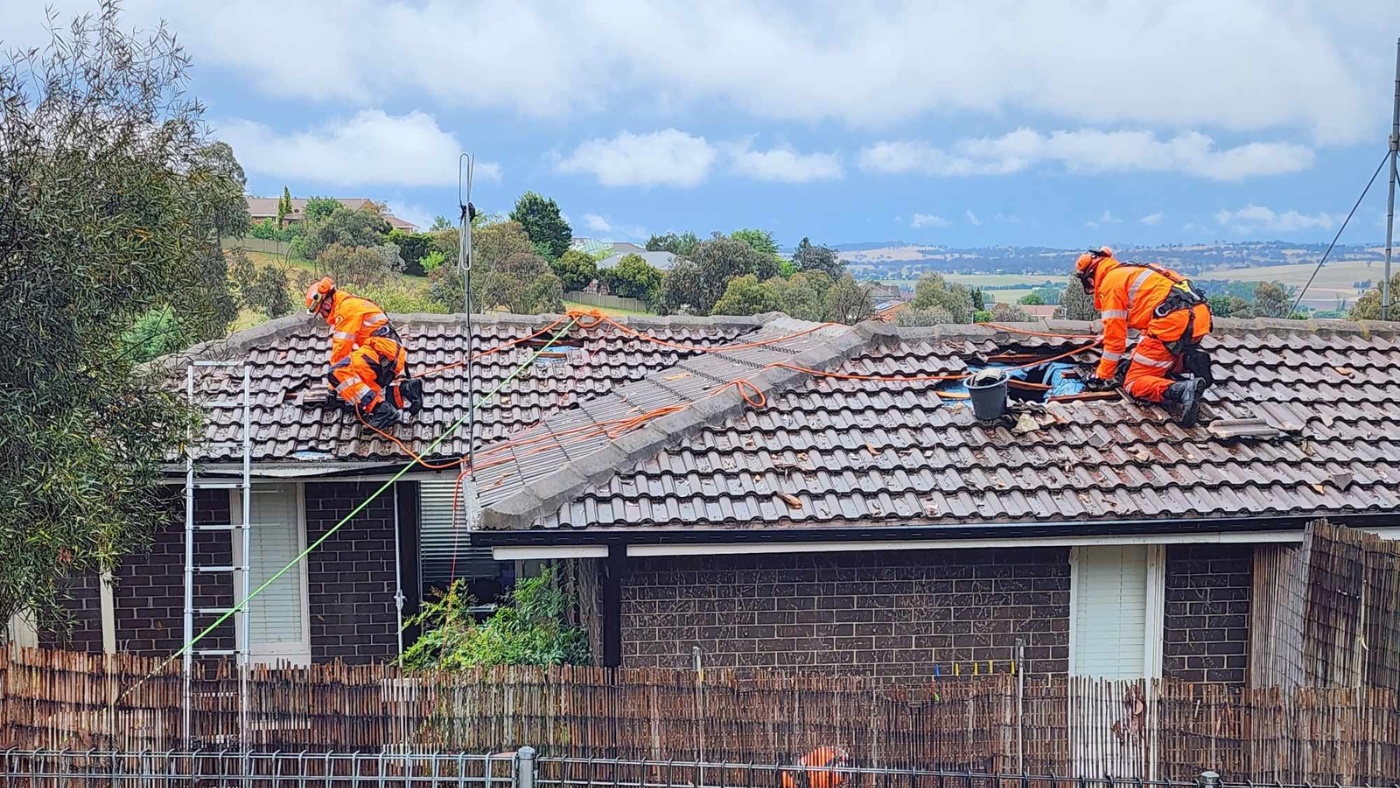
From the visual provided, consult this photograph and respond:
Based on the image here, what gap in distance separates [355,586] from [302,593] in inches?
19.1

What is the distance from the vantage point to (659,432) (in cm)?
909

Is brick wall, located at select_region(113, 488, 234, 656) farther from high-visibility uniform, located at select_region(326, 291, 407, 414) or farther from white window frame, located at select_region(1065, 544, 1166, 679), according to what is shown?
white window frame, located at select_region(1065, 544, 1166, 679)

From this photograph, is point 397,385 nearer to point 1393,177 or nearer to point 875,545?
point 875,545

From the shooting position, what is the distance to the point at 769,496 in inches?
332

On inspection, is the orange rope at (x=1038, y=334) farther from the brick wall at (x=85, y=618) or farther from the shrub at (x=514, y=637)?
the brick wall at (x=85, y=618)

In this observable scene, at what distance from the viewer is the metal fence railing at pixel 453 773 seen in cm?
712

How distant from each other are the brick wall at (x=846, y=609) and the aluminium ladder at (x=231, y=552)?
2.71 m

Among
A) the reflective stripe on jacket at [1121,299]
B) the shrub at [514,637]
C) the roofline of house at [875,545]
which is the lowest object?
the shrub at [514,637]

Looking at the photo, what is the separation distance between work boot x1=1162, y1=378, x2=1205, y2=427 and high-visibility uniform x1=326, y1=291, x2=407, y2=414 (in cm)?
693

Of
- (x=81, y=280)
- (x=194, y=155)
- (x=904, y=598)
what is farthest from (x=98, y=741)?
(x=904, y=598)

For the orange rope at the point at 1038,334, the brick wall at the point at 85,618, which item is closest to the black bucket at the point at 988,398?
the orange rope at the point at 1038,334

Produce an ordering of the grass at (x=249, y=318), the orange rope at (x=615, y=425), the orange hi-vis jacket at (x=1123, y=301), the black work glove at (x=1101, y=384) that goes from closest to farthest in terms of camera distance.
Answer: the orange hi-vis jacket at (x=1123, y=301) → the orange rope at (x=615, y=425) → the black work glove at (x=1101, y=384) → the grass at (x=249, y=318)

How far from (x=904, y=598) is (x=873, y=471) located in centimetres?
89

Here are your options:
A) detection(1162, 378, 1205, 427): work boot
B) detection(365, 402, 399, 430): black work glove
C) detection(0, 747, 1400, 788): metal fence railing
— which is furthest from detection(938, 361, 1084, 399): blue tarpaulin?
detection(365, 402, 399, 430): black work glove
